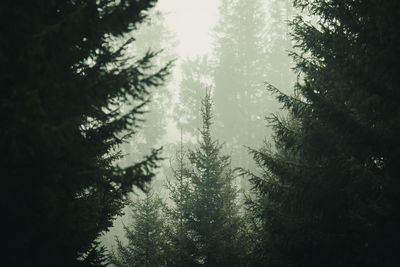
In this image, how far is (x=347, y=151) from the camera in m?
4.76

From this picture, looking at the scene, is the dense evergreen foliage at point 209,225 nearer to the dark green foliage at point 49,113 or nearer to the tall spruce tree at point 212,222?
the tall spruce tree at point 212,222

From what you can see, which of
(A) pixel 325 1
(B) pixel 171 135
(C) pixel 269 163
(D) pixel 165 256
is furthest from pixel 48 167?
(B) pixel 171 135

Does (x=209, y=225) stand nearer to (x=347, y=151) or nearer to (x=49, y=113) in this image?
(x=347, y=151)

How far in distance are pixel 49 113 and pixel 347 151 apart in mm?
4954

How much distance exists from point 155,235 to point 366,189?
379 inches

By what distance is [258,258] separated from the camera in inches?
249

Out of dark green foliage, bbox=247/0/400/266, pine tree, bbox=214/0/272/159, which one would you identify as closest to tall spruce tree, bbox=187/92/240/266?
dark green foliage, bbox=247/0/400/266

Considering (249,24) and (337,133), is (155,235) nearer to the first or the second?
(337,133)

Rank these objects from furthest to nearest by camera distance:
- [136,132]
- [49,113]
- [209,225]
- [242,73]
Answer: [242,73]
[209,225]
[136,132]
[49,113]

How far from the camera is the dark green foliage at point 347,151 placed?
13.8 ft

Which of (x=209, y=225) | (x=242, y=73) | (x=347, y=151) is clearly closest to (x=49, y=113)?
(x=347, y=151)

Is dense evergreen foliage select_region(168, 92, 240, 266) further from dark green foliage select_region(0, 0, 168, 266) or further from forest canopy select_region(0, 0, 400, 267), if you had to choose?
dark green foliage select_region(0, 0, 168, 266)

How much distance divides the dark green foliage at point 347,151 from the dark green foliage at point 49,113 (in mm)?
3311

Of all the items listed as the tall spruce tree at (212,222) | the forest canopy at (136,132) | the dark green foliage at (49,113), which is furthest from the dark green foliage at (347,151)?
the dark green foliage at (49,113)
